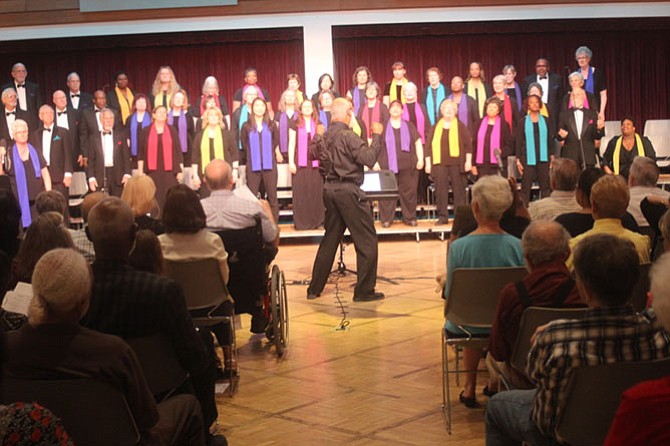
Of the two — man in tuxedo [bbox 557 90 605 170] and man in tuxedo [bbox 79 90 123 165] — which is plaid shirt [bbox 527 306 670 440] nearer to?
man in tuxedo [bbox 557 90 605 170]

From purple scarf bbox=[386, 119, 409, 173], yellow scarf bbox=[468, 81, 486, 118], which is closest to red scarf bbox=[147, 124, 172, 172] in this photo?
purple scarf bbox=[386, 119, 409, 173]

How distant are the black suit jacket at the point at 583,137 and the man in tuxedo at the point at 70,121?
23.2 feet

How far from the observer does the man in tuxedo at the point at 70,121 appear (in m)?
14.8

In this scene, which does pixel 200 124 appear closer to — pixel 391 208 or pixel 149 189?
pixel 391 208

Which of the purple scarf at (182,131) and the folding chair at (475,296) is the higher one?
the purple scarf at (182,131)

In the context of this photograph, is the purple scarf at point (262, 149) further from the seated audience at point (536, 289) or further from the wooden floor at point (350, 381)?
the seated audience at point (536, 289)

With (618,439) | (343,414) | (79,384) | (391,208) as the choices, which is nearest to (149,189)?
(343,414)

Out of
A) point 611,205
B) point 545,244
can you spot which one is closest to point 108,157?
point 611,205

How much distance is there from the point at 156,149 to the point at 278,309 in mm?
8304

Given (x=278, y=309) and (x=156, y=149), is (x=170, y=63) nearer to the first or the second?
(x=156, y=149)

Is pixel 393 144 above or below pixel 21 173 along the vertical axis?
above

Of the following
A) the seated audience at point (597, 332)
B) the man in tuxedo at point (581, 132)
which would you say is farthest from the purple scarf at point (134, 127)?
the seated audience at point (597, 332)

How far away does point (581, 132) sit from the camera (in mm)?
14164

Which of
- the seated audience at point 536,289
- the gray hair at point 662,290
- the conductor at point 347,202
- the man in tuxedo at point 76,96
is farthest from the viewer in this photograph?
the man in tuxedo at point 76,96
